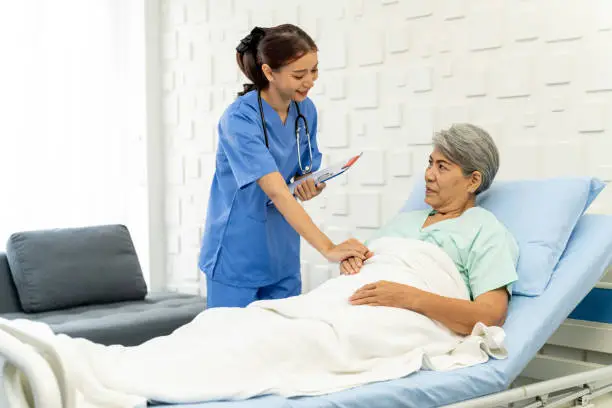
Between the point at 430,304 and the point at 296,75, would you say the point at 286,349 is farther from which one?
the point at 296,75

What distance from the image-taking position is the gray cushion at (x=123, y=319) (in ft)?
11.3

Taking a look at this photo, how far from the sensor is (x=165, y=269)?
4.89 m

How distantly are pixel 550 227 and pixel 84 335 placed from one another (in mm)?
1928

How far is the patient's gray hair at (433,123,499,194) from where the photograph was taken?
248cm

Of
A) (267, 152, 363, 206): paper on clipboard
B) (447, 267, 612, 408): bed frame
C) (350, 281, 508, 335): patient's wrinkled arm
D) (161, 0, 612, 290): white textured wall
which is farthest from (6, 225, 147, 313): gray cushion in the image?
(350, 281, 508, 335): patient's wrinkled arm

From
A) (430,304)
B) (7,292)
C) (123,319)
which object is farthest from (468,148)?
(7,292)

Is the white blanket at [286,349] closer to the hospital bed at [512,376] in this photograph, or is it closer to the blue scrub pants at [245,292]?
the hospital bed at [512,376]

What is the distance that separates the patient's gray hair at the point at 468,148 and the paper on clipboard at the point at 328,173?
0.89ft

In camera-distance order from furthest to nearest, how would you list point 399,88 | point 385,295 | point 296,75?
point 399,88, point 296,75, point 385,295

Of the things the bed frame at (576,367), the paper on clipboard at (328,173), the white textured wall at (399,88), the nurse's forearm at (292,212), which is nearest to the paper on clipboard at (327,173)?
the paper on clipboard at (328,173)

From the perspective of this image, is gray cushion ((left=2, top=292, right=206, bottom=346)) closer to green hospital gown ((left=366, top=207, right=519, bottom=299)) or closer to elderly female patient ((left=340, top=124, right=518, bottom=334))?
elderly female patient ((left=340, top=124, right=518, bottom=334))

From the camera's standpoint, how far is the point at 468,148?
248cm

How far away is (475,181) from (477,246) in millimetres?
249

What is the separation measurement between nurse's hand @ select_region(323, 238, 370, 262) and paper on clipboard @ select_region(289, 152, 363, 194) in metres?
0.22
